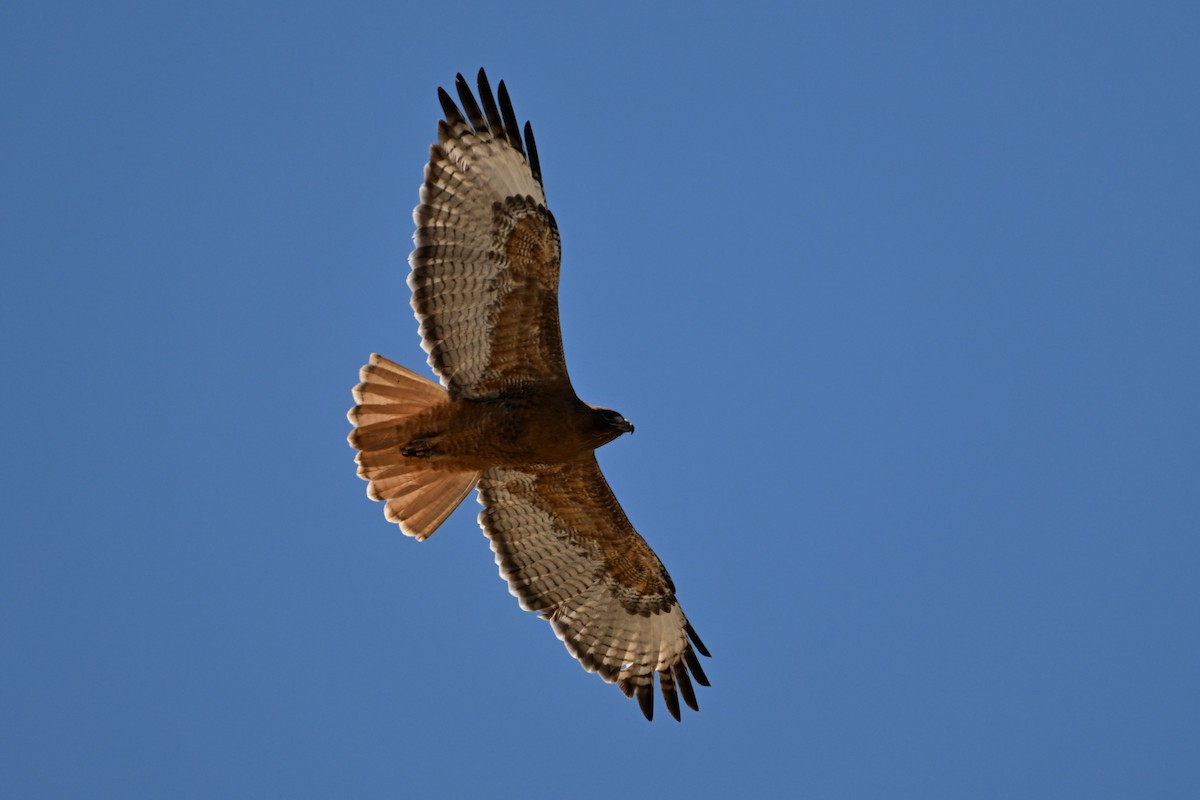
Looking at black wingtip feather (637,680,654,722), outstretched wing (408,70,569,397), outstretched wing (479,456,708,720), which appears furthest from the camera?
black wingtip feather (637,680,654,722)

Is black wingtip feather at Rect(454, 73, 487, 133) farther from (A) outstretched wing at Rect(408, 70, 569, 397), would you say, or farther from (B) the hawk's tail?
(B) the hawk's tail

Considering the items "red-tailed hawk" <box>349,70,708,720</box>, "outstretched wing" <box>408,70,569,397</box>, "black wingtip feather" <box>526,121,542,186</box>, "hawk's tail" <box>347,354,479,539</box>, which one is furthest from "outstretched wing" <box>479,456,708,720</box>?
"black wingtip feather" <box>526,121,542,186</box>

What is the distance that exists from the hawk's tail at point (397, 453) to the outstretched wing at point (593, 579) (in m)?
0.56

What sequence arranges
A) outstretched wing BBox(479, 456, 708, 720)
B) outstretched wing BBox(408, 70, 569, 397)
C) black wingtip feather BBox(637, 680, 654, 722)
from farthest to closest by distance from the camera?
black wingtip feather BBox(637, 680, 654, 722) → outstretched wing BBox(479, 456, 708, 720) → outstretched wing BBox(408, 70, 569, 397)

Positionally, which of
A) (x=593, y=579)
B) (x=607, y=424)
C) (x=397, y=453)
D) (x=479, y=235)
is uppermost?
(x=479, y=235)

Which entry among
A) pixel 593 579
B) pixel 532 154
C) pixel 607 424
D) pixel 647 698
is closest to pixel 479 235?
pixel 532 154

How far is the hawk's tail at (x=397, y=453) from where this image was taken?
10688 millimetres

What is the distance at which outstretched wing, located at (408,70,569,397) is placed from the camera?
35.0 feet

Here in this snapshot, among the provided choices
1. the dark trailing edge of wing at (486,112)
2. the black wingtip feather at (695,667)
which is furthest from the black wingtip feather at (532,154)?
the black wingtip feather at (695,667)

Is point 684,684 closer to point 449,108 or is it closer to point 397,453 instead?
point 397,453

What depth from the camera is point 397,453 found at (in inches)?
428

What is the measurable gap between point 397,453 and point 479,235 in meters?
1.64

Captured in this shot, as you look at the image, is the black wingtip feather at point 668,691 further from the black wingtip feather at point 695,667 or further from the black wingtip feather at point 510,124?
the black wingtip feather at point 510,124

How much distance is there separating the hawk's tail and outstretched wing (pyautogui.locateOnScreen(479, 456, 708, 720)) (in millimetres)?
562
